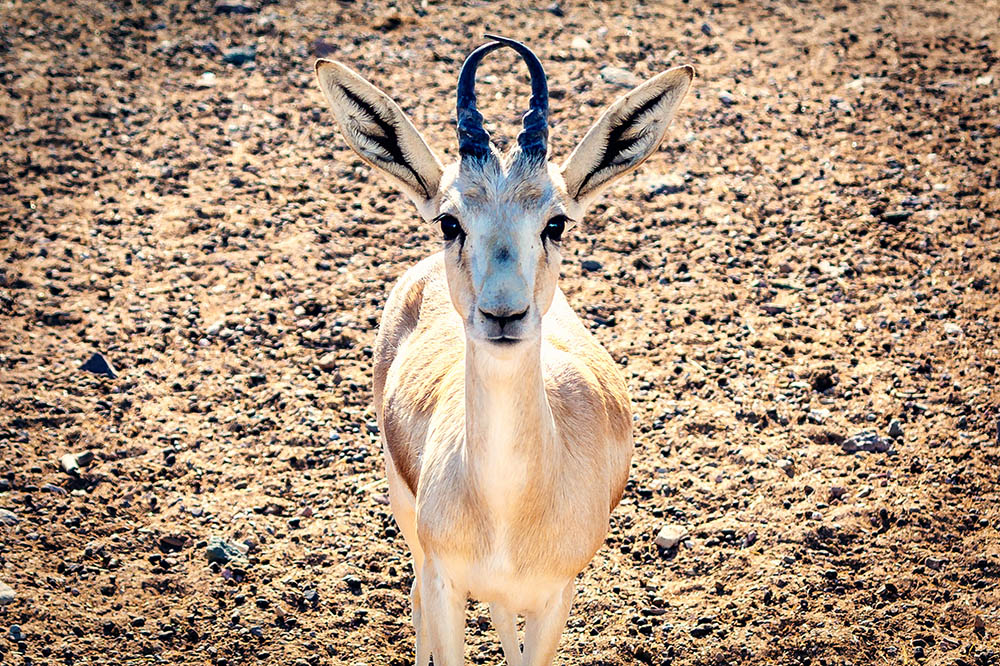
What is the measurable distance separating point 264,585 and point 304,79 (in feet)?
24.1

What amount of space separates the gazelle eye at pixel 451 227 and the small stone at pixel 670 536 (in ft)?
11.7

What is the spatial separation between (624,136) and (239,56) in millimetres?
9098

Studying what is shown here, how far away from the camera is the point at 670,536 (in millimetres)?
8336

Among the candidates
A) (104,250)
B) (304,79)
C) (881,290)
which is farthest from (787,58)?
(104,250)

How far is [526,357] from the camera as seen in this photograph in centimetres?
540

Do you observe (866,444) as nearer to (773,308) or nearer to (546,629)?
(773,308)

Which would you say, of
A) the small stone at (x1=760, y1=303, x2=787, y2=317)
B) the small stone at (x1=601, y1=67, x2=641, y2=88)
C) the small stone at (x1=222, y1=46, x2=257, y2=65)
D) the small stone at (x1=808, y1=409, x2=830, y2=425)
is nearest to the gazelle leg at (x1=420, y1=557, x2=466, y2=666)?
the small stone at (x1=808, y1=409, x2=830, y2=425)

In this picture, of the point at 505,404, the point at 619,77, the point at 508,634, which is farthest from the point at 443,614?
the point at 619,77

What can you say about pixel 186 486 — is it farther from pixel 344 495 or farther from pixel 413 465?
pixel 413 465

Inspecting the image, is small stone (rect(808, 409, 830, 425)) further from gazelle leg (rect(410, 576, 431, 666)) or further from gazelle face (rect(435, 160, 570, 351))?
gazelle face (rect(435, 160, 570, 351))

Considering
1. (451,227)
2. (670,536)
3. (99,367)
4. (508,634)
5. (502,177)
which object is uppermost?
(502,177)

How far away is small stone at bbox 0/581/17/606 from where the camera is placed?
7.71m

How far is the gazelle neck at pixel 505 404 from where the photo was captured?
5402 mm

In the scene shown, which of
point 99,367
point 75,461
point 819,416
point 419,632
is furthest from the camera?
point 99,367
